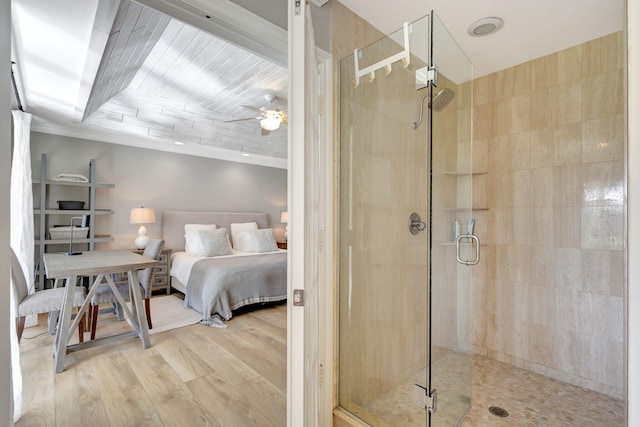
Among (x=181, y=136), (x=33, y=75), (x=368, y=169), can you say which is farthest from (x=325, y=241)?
(x=181, y=136)

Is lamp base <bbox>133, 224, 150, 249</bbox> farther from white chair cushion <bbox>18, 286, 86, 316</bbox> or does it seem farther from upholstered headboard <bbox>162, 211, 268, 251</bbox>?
white chair cushion <bbox>18, 286, 86, 316</bbox>

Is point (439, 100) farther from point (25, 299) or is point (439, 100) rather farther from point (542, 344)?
point (25, 299)

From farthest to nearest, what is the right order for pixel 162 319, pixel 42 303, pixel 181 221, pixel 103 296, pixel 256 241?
pixel 256 241 → pixel 181 221 → pixel 162 319 → pixel 103 296 → pixel 42 303

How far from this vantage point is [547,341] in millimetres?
2305

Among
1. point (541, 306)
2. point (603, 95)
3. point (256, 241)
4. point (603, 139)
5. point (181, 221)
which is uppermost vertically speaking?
point (603, 95)

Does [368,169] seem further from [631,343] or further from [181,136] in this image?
[181,136]

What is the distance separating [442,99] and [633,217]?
1201 millimetres

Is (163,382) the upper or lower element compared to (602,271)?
lower

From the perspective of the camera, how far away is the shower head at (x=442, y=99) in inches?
65.9

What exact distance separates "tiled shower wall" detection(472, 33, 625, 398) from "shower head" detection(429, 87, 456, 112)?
40.7 inches

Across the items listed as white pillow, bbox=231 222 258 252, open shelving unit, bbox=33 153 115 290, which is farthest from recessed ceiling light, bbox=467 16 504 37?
open shelving unit, bbox=33 153 115 290

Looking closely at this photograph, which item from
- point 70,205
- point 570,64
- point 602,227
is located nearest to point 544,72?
point 570,64

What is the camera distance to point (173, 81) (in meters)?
2.81

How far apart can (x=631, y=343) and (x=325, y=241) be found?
1.22 metres
